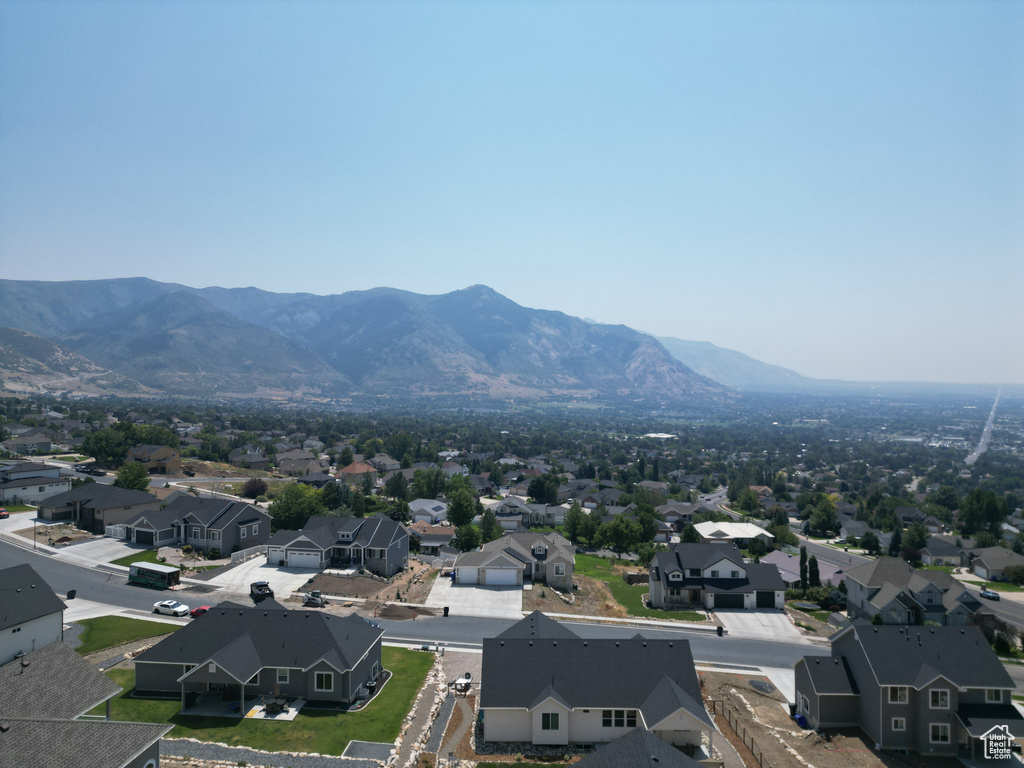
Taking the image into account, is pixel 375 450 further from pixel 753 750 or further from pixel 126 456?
pixel 753 750

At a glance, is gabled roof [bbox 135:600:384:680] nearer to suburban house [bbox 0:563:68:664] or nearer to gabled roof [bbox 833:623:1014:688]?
suburban house [bbox 0:563:68:664]

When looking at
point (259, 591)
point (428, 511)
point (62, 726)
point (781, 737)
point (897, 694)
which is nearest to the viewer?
point (62, 726)

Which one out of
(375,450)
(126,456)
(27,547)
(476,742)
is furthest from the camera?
(375,450)

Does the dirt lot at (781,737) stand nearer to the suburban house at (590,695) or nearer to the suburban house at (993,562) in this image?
the suburban house at (590,695)

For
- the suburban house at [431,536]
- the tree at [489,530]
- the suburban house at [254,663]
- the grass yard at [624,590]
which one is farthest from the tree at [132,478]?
the grass yard at [624,590]

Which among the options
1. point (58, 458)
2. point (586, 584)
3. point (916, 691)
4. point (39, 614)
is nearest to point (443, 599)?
point (586, 584)

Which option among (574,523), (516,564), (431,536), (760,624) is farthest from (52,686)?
(574,523)

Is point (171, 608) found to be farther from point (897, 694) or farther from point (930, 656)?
point (930, 656)
